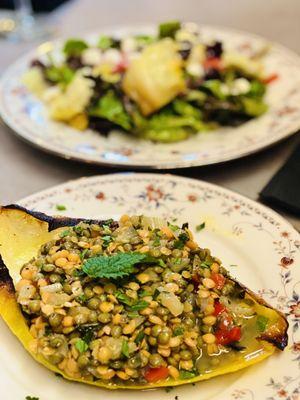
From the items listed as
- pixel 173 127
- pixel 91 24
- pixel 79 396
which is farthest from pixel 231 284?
pixel 91 24

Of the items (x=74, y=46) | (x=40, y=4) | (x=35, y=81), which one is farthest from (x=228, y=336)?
(x=40, y=4)

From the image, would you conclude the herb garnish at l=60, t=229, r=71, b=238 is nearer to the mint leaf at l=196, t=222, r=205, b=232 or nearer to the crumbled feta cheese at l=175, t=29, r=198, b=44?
the mint leaf at l=196, t=222, r=205, b=232

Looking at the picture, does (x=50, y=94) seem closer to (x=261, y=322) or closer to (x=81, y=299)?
(x=81, y=299)

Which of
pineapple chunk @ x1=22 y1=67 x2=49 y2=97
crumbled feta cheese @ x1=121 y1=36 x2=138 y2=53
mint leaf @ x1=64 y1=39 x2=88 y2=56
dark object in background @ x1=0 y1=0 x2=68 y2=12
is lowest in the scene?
dark object in background @ x1=0 y1=0 x2=68 y2=12

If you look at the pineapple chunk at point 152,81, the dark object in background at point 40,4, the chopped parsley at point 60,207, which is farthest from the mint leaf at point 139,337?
the dark object in background at point 40,4

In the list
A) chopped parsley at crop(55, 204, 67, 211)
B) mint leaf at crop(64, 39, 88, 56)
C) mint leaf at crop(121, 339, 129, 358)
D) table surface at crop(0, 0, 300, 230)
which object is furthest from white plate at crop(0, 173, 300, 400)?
mint leaf at crop(64, 39, 88, 56)
